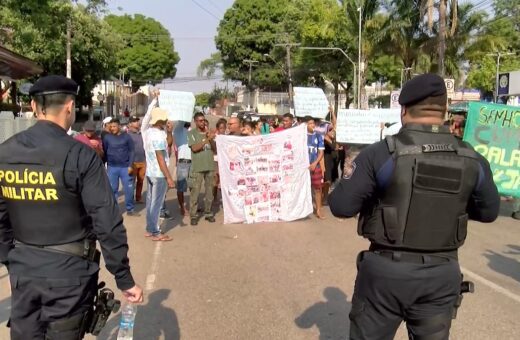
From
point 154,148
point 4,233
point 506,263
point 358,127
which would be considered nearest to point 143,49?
point 358,127

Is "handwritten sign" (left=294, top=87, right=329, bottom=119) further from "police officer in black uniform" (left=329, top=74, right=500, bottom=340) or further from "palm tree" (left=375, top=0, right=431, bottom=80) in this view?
"palm tree" (left=375, top=0, right=431, bottom=80)

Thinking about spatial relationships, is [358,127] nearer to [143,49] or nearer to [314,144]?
[314,144]

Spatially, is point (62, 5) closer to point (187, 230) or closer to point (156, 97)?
point (156, 97)

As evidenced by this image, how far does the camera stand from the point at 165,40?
7962 cm

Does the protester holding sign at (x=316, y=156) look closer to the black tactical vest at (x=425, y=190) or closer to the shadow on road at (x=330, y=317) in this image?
the shadow on road at (x=330, y=317)

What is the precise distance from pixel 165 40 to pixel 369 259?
80.3 meters

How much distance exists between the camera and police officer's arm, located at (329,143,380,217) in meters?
2.68

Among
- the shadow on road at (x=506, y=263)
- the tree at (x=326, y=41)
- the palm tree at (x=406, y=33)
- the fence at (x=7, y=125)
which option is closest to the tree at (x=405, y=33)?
the palm tree at (x=406, y=33)

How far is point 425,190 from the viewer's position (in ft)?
8.61

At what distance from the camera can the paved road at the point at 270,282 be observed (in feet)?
15.3

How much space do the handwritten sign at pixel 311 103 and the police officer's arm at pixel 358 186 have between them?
11.4 meters

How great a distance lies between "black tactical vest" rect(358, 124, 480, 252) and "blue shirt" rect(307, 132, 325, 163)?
7158 mm

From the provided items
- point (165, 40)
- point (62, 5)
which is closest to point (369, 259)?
point (62, 5)

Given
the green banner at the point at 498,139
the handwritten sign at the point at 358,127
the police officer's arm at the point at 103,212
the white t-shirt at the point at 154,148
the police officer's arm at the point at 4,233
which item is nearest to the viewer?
the police officer's arm at the point at 103,212
